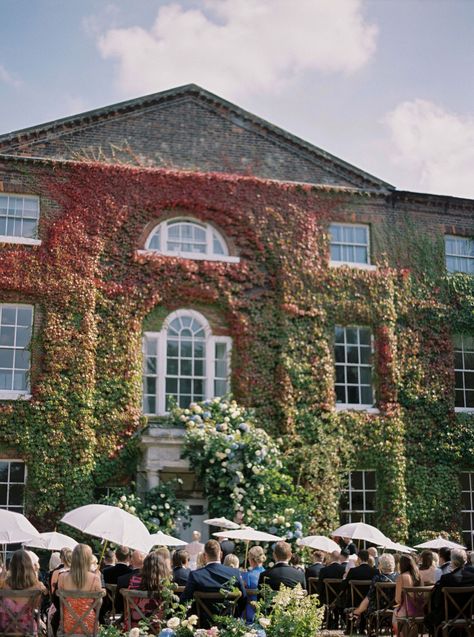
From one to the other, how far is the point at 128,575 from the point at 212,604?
72.1 inches

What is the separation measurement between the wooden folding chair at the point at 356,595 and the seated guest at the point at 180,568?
2967mm

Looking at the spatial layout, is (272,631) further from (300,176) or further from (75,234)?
(300,176)

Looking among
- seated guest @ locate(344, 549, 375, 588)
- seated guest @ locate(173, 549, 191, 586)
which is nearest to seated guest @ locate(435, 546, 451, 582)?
seated guest @ locate(344, 549, 375, 588)

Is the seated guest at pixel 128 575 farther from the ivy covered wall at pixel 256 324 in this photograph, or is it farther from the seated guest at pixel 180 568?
the ivy covered wall at pixel 256 324

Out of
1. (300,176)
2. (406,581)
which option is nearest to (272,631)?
(406,581)

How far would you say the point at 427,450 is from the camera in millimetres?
23938

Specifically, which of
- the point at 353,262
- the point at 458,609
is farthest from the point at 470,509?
the point at 458,609

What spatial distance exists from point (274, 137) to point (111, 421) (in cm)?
905

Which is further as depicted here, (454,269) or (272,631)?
(454,269)

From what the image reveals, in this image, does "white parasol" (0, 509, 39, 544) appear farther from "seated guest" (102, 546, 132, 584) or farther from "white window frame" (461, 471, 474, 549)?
"white window frame" (461, 471, 474, 549)

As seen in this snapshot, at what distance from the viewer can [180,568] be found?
1196 centimetres

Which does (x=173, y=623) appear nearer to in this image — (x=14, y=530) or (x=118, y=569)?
(x=118, y=569)

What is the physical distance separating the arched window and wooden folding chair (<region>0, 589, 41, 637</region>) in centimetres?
1326

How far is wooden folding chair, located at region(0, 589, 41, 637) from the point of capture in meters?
9.12
